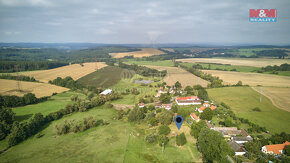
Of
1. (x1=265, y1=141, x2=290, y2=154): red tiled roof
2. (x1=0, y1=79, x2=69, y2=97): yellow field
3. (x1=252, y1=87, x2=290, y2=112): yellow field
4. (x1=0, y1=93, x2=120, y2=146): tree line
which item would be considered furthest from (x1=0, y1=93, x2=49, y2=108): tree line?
(x1=252, y1=87, x2=290, y2=112): yellow field

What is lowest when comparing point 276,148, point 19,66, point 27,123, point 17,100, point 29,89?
point 276,148

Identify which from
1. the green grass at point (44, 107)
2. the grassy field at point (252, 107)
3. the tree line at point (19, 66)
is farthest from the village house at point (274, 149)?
the tree line at point (19, 66)

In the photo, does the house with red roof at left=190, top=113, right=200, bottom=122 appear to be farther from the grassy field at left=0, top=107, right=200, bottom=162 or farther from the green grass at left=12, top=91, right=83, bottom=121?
the green grass at left=12, top=91, right=83, bottom=121

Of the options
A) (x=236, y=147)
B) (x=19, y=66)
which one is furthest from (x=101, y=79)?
(x=236, y=147)

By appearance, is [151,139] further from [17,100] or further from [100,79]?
[100,79]

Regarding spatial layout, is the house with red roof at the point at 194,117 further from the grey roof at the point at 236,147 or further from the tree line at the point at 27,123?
the tree line at the point at 27,123

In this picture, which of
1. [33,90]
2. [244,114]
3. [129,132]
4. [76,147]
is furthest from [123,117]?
[33,90]
